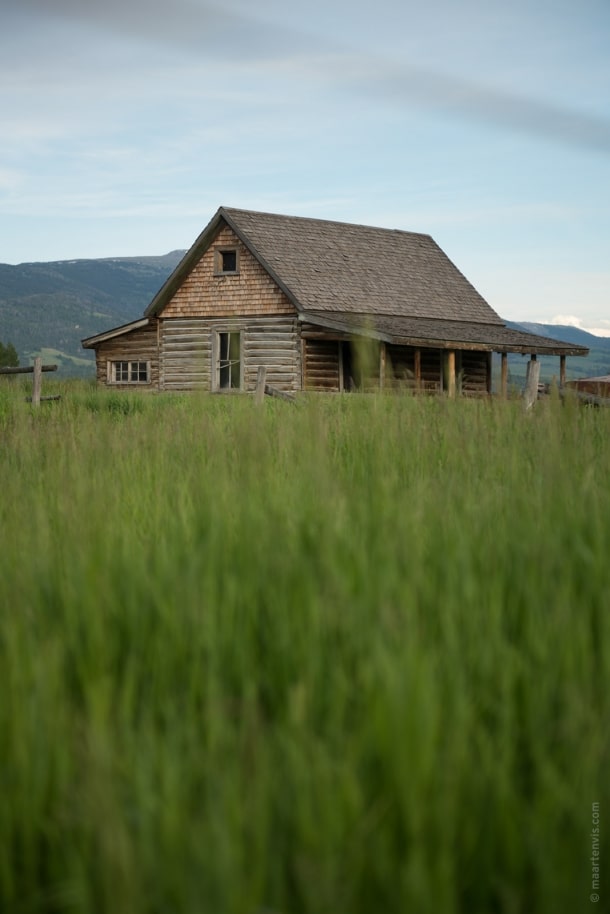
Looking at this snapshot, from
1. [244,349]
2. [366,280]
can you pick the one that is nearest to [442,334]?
[366,280]

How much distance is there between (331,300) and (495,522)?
2702cm

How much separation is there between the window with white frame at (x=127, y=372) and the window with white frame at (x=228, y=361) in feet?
12.0

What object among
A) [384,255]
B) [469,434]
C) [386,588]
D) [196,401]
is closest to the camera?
[386,588]

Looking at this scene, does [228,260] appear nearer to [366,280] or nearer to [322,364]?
[366,280]

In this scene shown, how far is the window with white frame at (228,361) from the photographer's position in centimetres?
3234

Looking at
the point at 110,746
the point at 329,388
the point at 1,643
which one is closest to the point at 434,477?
the point at 1,643

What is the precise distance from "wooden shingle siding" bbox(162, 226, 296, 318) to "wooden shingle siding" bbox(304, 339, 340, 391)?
1.31 m

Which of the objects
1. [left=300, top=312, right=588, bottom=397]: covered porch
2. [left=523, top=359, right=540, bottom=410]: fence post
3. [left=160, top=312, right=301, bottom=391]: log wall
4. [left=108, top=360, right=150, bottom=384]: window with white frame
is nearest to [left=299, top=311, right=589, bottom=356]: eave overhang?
[left=300, top=312, right=588, bottom=397]: covered porch

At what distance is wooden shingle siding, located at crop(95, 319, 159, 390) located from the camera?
1356 inches

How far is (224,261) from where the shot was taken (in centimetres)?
3262

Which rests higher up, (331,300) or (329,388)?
(331,300)

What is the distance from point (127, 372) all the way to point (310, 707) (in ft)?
112

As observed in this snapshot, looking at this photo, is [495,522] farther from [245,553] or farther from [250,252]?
[250,252]

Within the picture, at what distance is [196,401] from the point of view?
6883mm
